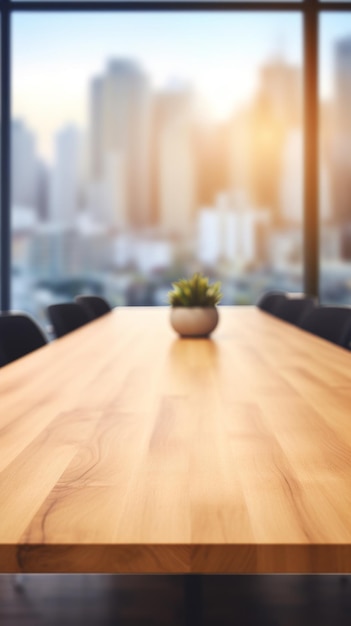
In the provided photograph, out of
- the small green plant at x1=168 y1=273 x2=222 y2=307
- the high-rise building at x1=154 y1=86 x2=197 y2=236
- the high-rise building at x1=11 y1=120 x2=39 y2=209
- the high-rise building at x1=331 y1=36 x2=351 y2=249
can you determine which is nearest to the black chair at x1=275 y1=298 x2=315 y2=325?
the small green plant at x1=168 y1=273 x2=222 y2=307

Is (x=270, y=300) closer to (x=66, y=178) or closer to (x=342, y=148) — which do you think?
(x=342, y=148)

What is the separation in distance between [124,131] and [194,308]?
12.1ft

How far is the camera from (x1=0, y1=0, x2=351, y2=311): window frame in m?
5.88

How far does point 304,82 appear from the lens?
237 inches

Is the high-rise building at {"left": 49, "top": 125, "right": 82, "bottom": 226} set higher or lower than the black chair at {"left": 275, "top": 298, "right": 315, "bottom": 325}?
higher

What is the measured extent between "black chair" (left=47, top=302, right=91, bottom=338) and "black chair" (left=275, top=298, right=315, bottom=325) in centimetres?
121

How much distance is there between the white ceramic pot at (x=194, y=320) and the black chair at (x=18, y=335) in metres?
0.56

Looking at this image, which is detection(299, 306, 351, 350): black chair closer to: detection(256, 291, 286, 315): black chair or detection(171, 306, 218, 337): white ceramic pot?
detection(171, 306, 218, 337): white ceramic pot

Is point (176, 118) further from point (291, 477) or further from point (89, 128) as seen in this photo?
point (291, 477)

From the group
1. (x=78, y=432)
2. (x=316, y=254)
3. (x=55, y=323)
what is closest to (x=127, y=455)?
(x=78, y=432)

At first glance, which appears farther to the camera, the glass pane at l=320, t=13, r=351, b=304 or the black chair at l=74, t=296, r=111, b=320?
the glass pane at l=320, t=13, r=351, b=304

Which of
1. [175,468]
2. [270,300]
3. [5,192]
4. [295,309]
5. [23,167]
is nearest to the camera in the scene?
[175,468]

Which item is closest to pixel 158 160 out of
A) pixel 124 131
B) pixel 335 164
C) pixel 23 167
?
pixel 124 131

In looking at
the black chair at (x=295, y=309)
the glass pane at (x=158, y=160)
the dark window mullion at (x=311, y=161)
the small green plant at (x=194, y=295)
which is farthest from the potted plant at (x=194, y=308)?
the glass pane at (x=158, y=160)
